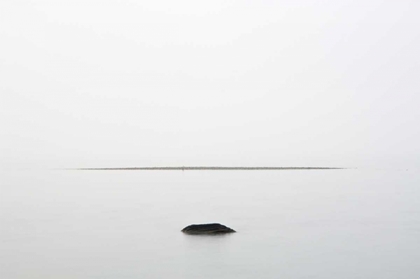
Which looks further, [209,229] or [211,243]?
[209,229]

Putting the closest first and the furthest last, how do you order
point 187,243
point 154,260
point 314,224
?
point 154,260 → point 187,243 → point 314,224

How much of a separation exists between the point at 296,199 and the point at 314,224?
2387 centimetres

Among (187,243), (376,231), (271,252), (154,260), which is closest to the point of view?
(154,260)

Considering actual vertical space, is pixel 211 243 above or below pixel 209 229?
below

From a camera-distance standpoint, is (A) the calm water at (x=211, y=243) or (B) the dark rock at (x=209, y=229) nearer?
(A) the calm water at (x=211, y=243)

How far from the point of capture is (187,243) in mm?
30156

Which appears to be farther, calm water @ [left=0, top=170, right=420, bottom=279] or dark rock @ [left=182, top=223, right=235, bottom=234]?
dark rock @ [left=182, top=223, right=235, bottom=234]

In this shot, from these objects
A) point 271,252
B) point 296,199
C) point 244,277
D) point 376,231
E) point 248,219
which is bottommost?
point 244,277

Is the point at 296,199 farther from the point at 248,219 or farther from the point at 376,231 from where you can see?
the point at 376,231

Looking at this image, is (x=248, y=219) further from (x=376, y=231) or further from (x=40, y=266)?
(x=40, y=266)

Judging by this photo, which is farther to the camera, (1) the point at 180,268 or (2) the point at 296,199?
(2) the point at 296,199

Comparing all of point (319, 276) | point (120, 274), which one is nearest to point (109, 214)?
point (120, 274)

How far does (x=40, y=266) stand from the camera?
24422 millimetres

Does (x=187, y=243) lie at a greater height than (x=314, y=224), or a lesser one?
lesser
